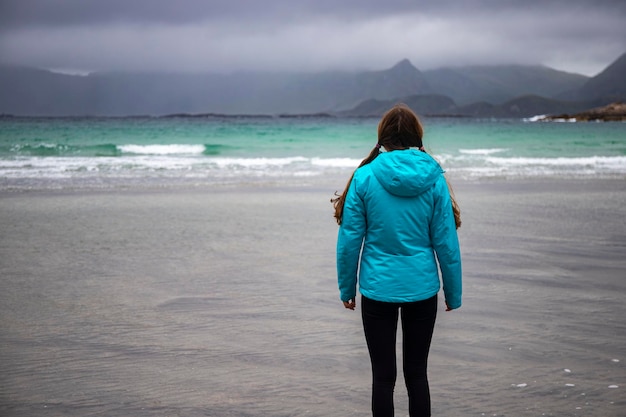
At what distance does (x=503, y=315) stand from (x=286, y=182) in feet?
39.8

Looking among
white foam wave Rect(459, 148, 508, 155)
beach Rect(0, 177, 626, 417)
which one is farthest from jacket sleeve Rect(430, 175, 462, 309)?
white foam wave Rect(459, 148, 508, 155)

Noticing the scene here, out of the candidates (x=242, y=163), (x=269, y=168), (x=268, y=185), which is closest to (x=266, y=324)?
(x=268, y=185)

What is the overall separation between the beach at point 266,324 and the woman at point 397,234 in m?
1.04

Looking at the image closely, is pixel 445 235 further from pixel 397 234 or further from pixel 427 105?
pixel 427 105

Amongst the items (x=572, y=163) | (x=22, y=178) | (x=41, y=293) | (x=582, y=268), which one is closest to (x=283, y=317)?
(x=41, y=293)

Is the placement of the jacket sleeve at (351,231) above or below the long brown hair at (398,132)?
below

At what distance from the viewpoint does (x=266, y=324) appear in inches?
209

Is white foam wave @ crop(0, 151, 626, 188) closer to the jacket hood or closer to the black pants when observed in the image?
the black pants

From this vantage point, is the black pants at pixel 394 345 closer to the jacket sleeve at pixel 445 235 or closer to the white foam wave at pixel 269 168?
the jacket sleeve at pixel 445 235

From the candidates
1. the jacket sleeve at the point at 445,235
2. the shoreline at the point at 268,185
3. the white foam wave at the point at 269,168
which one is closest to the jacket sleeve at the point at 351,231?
the jacket sleeve at the point at 445,235

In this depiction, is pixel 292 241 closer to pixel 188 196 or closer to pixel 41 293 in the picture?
pixel 41 293

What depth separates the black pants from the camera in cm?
306

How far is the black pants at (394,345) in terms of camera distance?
3062mm

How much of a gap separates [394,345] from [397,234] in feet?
1.97
